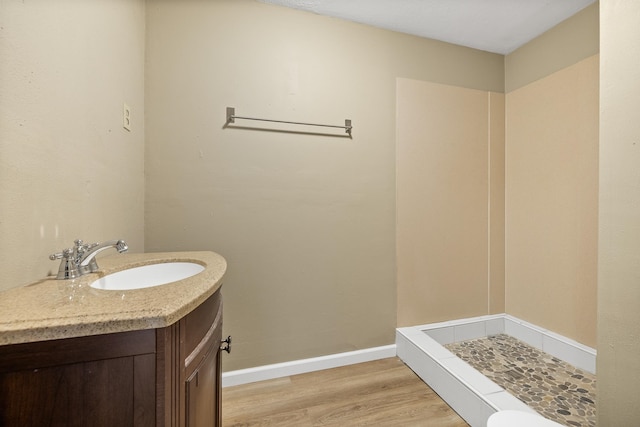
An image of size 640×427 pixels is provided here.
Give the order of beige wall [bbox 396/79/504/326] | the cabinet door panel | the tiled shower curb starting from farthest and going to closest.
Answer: beige wall [bbox 396/79/504/326], the tiled shower curb, the cabinet door panel

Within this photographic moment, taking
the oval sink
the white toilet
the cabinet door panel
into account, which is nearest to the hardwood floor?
the white toilet

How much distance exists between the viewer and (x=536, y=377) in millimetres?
1708

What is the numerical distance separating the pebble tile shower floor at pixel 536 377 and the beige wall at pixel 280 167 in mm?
662

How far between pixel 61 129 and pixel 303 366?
1788 mm

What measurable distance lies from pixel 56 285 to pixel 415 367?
76.4 inches

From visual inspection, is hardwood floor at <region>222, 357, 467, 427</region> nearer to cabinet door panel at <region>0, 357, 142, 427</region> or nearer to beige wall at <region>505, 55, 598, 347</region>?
cabinet door panel at <region>0, 357, 142, 427</region>

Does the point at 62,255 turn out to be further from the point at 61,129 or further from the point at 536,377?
the point at 536,377

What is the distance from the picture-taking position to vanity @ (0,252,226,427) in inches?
20.5

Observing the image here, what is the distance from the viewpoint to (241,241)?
1724 millimetres

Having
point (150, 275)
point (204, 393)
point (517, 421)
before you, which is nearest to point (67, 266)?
point (150, 275)

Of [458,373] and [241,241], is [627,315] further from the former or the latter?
[241,241]

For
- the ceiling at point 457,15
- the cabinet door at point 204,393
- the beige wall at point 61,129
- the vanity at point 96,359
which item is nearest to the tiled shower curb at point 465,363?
the cabinet door at point 204,393

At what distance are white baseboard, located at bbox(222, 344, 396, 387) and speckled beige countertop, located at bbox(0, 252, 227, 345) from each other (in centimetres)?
120

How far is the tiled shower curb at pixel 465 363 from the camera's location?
1.33 metres
